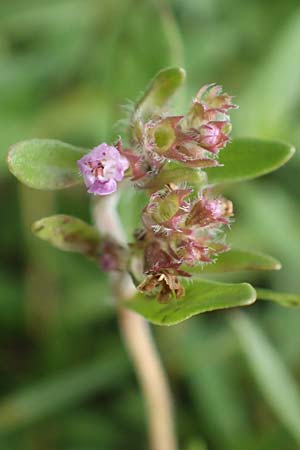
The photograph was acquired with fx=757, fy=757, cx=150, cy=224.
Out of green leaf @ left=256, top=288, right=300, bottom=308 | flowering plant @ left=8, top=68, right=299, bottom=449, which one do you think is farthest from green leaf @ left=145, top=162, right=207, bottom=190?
green leaf @ left=256, top=288, right=300, bottom=308

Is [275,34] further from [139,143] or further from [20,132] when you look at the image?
[139,143]

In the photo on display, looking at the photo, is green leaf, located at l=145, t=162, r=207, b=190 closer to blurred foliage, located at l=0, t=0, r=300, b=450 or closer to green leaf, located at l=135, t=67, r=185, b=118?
green leaf, located at l=135, t=67, r=185, b=118

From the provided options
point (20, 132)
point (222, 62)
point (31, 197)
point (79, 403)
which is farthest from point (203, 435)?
point (222, 62)

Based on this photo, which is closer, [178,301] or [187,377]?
[178,301]

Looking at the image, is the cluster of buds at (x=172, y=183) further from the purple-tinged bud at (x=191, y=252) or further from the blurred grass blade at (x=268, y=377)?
the blurred grass blade at (x=268, y=377)

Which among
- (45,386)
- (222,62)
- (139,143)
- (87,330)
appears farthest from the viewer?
(222,62)

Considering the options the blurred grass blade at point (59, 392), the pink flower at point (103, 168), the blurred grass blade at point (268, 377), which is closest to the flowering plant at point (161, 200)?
the pink flower at point (103, 168)
